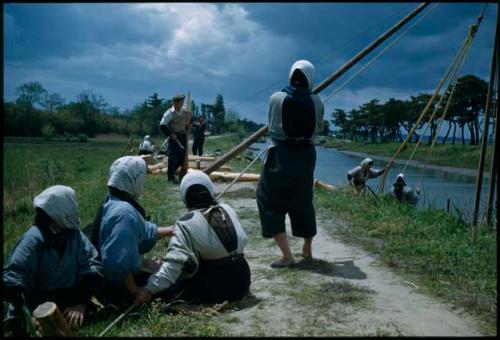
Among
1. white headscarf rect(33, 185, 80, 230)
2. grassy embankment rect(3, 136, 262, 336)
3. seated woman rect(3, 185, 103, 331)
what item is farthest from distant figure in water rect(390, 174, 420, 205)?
white headscarf rect(33, 185, 80, 230)

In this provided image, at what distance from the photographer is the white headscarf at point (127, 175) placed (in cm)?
347

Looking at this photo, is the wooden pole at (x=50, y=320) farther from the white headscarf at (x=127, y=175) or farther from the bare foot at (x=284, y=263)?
the bare foot at (x=284, y=263)

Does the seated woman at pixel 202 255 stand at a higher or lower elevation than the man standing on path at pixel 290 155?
lower

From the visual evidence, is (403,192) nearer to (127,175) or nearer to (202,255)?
(202,255)

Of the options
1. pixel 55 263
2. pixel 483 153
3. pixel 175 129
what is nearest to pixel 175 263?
pixel 55 263

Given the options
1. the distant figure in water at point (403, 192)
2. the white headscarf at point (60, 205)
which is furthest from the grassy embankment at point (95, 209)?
the distant figure in water at point (403, 192)

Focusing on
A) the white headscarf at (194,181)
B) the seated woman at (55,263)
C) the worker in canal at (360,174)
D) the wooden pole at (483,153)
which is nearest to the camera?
the seated woman at (55,263)

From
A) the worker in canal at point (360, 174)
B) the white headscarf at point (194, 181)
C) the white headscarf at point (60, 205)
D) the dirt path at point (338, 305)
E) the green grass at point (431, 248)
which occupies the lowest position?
the dirt path at point (338, 305)

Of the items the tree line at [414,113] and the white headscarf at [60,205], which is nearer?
the white headscarf at [60,205]

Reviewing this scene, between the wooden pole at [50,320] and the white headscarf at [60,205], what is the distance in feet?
1.94

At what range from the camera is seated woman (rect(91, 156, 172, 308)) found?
3.28 m

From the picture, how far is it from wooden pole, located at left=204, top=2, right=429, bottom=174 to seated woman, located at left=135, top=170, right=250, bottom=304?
1.33 m

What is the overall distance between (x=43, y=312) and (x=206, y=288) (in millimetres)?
1203

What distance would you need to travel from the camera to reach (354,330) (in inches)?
121
